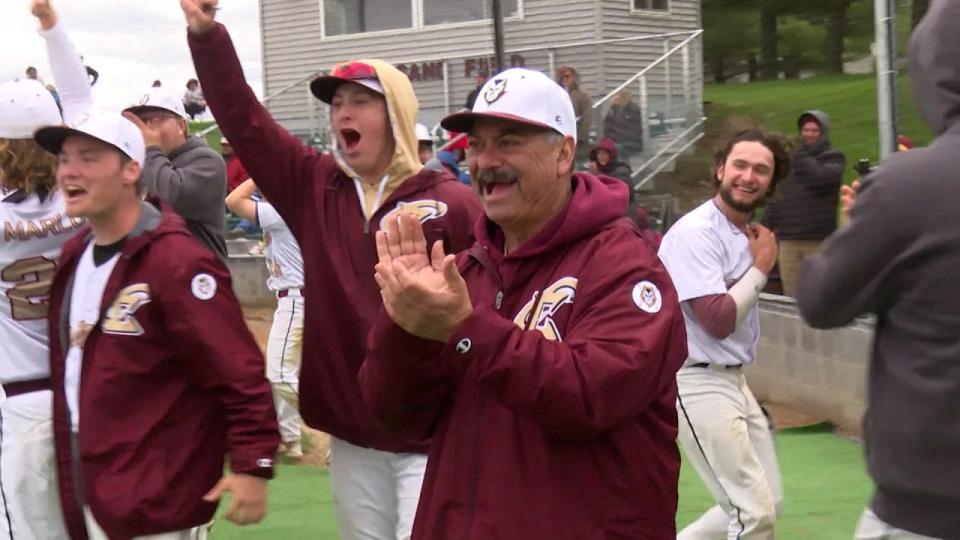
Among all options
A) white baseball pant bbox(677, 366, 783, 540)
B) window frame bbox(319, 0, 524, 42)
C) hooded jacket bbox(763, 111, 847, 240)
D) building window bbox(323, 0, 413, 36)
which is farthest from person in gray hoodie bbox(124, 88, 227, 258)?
building window bbox(323, 0, 413, 36)

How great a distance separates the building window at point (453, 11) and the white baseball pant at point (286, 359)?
1718cm

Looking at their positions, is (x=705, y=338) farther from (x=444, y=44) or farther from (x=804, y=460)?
(x=444, y=44)

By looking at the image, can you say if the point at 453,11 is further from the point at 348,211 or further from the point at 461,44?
the point at 348,211

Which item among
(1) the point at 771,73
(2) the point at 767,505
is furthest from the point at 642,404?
(1) the point at 771,73

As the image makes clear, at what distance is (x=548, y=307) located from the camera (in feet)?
10.1

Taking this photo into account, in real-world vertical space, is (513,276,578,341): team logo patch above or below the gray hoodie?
→ below

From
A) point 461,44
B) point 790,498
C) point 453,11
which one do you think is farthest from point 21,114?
point 453,11

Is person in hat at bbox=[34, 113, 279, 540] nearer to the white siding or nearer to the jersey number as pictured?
the jersey number

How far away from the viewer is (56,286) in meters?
4.27

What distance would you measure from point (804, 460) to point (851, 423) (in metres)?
0.86

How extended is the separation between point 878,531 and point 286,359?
592cm

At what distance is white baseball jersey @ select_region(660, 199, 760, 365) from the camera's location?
215 inches

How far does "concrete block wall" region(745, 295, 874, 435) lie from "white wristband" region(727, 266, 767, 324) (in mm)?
3947

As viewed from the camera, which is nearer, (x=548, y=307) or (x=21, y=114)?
(x=548, y=307)
